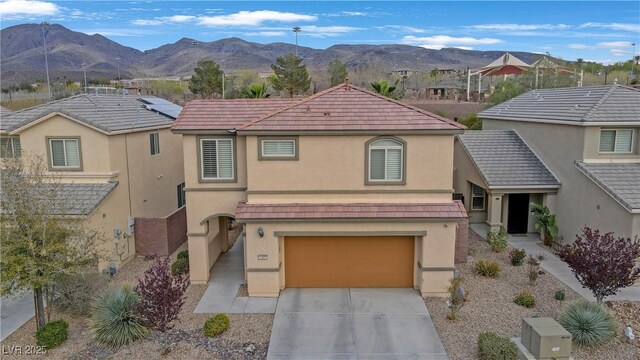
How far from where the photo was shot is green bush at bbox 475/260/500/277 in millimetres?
16020

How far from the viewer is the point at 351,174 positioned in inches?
585

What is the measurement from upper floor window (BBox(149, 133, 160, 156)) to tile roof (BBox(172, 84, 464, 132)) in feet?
18.7

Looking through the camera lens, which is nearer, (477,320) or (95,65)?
(477,320)

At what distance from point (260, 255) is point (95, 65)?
156811 millimetres

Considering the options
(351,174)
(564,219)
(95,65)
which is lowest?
(564,219)

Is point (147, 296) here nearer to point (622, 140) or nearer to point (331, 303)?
point (331, 303)

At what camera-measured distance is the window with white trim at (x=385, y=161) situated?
1476 cm

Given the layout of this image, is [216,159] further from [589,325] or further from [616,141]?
[616,141]

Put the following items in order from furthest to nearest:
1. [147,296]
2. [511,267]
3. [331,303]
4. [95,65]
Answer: [95,65] < [511,267] < [331,303] < [147,296]

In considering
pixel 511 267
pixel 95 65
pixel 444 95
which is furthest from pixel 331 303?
pixel 95 65

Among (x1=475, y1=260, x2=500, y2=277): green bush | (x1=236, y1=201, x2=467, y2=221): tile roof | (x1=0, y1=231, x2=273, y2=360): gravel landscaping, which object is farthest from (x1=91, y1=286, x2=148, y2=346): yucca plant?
(x1=475, y1=260, x2=500, y2=277): green bush

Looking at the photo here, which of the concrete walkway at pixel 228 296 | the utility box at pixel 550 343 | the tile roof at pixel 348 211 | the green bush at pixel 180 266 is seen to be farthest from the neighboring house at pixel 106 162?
the utility box at pixel 550 343

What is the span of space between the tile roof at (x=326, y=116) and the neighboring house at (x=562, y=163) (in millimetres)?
7032

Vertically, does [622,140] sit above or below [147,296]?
above
